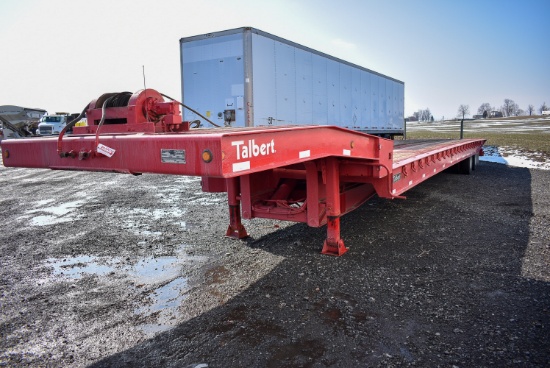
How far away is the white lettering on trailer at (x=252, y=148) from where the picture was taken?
258 centimetres

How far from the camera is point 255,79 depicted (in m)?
10.5

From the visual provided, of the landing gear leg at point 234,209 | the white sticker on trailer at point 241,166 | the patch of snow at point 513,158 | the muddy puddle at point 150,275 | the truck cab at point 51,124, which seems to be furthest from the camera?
the truck cab at point 51,124

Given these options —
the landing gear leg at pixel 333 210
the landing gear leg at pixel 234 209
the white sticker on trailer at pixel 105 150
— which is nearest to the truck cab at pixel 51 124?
the landing gear leg at pixel 234 209

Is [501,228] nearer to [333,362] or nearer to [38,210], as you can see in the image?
[333,362]

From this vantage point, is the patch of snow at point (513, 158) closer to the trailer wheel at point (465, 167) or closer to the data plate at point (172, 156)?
the trailer wheel at point (465, 167)

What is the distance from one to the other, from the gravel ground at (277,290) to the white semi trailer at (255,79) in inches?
176

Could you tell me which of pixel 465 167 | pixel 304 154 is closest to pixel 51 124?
pixel 465 167

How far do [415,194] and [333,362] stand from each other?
19.9 ft

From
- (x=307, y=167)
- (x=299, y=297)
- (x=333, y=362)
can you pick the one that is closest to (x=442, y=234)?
(x=307, y=167)

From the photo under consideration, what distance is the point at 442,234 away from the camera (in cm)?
544

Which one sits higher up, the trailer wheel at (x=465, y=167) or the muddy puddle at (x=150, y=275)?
the trailer wheel at (x=465, y=167)

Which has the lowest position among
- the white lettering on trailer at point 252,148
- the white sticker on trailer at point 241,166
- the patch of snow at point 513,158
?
the patch of snow at point 513,158

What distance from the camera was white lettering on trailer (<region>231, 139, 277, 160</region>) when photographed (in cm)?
258

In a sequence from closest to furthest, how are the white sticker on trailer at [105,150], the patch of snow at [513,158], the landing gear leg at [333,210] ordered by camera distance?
the white sticker on trailer at [105,150], the landing gear leg at [333,210], the patch of snow at [513,158]
